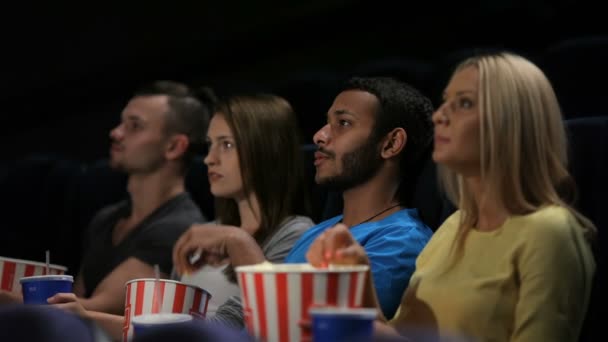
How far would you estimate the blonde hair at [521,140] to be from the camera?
2.43 feet

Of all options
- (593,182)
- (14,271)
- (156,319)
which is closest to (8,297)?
(14,271)

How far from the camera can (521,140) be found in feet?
2.44

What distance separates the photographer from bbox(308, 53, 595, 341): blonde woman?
701 millimetres

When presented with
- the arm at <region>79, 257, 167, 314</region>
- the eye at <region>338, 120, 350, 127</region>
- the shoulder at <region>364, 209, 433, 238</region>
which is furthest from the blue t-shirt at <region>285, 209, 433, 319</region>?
the arm at <region>79, 257, 167, 314</region>

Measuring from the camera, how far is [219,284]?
109 centimetres

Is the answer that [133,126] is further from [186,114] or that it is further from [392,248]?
[392,248]

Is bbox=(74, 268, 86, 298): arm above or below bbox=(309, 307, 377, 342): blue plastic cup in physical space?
below

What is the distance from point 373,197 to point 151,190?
1.63 feet

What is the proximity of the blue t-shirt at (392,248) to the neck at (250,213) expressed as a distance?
161 millimetres

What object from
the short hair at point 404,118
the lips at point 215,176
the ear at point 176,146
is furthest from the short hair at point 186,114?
the short hair at point 404,118

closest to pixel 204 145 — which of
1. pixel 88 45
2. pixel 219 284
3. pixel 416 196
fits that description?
pixel 219 284

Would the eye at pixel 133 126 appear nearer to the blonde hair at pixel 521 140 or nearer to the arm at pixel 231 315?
the arm at pixel 231 315

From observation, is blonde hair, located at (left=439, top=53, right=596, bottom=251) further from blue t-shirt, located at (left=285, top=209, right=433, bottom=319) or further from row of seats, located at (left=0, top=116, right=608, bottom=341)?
row of seats, located at (left=0, top=116, right=608, bottom=341)

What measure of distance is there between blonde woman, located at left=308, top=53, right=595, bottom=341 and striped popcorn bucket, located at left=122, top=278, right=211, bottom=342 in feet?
0.55
